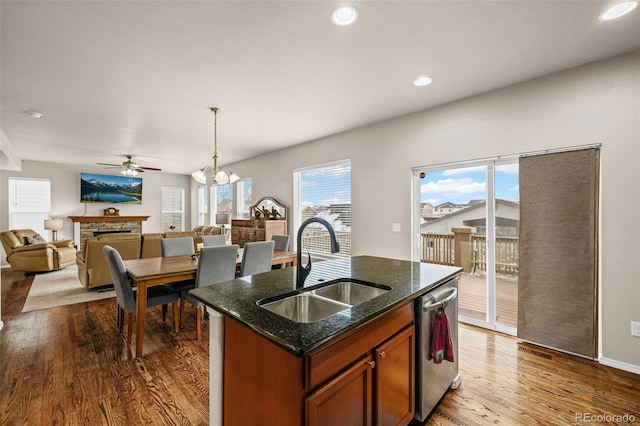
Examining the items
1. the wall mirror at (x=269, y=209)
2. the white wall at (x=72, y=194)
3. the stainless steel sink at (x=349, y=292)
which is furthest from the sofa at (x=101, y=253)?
the white wall at (x=72, y=194)

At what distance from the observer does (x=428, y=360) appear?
1.69 metres

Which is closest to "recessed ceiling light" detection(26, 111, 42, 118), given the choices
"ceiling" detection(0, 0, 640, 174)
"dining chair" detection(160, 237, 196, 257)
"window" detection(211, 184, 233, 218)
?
"ceiling" detection(0, 0, 640, 174)

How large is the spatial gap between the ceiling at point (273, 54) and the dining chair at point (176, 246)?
1.69 metres

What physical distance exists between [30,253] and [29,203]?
230 cm

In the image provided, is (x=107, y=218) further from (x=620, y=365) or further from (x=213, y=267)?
(x=620, y=365)

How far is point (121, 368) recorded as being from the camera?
233 centimetres

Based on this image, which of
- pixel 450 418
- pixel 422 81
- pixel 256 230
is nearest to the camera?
pixel 450 418

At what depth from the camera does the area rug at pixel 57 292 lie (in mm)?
3953

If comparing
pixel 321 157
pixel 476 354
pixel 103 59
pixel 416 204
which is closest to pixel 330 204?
pixel 321 157

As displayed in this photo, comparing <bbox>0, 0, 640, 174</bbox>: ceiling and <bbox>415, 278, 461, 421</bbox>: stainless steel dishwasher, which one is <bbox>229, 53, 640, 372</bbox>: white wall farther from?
<bbox>415, 278, 461, 421</bbox>: stainless steel dishwasher

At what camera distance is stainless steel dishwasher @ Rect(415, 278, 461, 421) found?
5.39 ft

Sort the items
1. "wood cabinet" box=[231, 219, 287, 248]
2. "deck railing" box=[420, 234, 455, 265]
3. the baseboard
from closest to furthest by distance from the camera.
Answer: the baseboard → "deck railing" box=[420, 234, 455, 265] → "wood cabinet" box=[231, 219, 287, 248]

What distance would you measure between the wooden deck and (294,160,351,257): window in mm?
1778

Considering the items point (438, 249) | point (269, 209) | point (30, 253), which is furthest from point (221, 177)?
point (30, 253)
